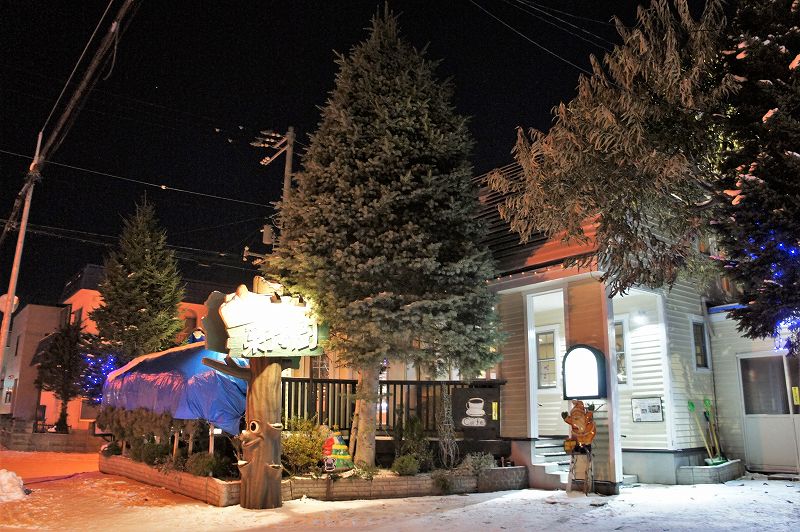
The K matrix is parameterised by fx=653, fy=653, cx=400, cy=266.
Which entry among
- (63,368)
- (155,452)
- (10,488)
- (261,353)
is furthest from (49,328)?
(261,353)

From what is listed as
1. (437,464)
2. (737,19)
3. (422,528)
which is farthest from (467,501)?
(737,19)

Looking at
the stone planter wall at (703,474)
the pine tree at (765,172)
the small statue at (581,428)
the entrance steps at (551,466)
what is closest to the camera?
the pine tree at (765,172)

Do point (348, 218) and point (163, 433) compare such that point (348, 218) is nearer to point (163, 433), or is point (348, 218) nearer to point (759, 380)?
point (163, 433)

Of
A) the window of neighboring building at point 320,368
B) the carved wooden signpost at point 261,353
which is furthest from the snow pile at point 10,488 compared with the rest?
the window of neighboring building at point 320,368

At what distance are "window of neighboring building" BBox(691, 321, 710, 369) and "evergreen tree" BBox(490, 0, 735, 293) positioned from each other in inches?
195

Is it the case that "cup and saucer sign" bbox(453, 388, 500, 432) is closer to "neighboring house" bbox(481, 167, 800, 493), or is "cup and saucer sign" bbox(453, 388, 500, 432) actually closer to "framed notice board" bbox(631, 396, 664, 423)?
"neighboring house" bbox(481, 167, 800, 493)

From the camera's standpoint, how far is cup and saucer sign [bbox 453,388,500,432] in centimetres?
1291

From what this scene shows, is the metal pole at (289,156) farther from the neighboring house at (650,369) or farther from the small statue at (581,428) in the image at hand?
the small statue at (581,428)

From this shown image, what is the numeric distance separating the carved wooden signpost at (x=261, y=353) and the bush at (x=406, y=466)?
228 cm

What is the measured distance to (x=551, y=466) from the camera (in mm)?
Answer: 12547

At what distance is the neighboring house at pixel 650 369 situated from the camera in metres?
12.8

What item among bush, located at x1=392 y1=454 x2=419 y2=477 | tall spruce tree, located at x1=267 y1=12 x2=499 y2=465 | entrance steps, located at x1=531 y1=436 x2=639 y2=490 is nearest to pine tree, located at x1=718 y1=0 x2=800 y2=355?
tall spruce tree, located at x1=267 y1=12 x2=499 y2=465

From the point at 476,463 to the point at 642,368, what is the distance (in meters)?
4.49

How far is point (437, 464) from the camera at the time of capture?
Result: 12406 millimetres
